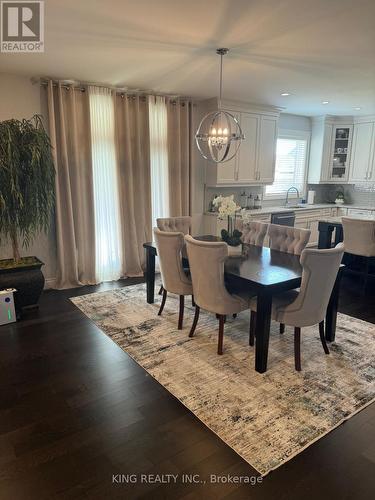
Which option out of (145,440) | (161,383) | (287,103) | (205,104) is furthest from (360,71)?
(145,440)

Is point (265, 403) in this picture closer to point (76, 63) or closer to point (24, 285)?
point (24, 285)

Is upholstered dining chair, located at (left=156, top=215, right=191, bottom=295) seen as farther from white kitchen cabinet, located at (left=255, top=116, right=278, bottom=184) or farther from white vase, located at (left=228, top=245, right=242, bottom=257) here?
white kitchen cabinet, located at (left=255, top=116, right=278, bottom=184)

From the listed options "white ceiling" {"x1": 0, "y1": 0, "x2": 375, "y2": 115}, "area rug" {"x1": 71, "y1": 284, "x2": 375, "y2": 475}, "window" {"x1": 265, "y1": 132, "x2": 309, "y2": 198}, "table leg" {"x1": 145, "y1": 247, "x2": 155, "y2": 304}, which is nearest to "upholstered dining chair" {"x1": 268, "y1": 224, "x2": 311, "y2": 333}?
"area rug" {"x1": 71, "y1": 284, "x2": 375, "y2": 475}

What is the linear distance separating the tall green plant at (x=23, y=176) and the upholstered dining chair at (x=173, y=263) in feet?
4.71

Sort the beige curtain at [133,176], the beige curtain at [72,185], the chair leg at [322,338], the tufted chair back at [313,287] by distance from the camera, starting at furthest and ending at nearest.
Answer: the beige curtain at [133,176] → the beige curtain at [72,185] → the chair leg at [322,338] → the tufted chair back at [313,287]

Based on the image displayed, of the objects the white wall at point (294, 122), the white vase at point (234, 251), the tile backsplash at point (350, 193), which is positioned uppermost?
the white wall at point (294, 122)

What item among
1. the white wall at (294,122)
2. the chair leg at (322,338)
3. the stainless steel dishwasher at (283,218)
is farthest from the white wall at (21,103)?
the white wall at (294,122)

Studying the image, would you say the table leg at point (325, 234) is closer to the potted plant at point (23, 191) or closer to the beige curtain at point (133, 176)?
the beige curtain at point (133, 176)

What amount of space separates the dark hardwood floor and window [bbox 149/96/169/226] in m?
3.03

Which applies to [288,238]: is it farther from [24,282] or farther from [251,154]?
[24,282]

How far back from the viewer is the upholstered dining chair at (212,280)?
288 cm

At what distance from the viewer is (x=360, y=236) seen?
470cm

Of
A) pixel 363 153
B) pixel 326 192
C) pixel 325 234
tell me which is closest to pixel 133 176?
pixel 325 234

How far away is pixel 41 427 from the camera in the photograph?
223 cm
